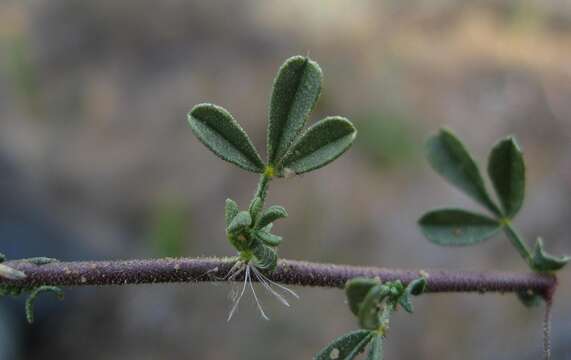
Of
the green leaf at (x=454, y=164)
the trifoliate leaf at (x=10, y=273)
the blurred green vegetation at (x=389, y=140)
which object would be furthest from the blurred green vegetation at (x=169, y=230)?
the trifoliate leaf at (x=10, y=273)

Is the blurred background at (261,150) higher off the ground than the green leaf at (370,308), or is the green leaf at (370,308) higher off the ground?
the green leaf at (370,308)

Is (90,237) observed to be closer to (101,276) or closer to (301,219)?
(301,219)

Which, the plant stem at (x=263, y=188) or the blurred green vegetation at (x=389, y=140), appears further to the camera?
the blurred green vegetation at (x=389, y=140)

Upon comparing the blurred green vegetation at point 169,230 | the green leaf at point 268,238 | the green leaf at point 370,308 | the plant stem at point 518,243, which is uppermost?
the green leaf at point 268,238

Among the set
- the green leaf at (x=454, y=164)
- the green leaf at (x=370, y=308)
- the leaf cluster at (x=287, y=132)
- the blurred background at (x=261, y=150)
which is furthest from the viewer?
the blurred background at (x=261, y=150)

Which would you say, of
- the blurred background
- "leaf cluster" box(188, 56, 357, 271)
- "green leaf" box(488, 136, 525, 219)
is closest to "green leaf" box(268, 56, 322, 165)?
"leaf cluster" box(188, 56, 357, 271)

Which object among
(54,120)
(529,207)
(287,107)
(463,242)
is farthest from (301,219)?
(287,107)

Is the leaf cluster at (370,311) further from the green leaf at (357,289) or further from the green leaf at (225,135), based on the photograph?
the green leaf at (225,135)

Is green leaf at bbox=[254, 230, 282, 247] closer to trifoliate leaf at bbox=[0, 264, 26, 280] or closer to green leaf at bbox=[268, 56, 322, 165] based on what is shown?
green leaf at bbox=[268, 56, 322, 165]
